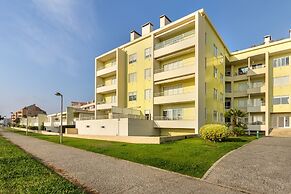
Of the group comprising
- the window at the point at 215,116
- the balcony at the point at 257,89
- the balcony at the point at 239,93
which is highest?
the balcony at the point at 257,89

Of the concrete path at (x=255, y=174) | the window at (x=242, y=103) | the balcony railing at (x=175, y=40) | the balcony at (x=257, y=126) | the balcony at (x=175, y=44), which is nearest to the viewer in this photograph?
the concrete path at (x=255, y=174)

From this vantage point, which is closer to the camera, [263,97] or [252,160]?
[252,160]

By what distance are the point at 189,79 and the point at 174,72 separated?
2.16 m

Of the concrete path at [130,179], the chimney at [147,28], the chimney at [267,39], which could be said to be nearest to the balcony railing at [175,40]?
the chimney at [147,28]

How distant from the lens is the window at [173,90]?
90.3ft

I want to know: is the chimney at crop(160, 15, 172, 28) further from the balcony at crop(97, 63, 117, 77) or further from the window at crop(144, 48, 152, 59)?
the balcony at crop(97, 63, 117, 77)

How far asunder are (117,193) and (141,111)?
24601 millimetres

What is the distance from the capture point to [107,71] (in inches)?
1427

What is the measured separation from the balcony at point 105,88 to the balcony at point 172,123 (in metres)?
10.5

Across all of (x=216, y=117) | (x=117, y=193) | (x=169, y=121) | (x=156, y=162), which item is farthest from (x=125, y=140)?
(x=216, y=117)

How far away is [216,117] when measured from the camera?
98.0 feet

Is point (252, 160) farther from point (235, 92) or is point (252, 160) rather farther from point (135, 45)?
point (235, 92)

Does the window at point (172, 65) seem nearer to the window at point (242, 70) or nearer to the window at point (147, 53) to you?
the window at point (147, 53)

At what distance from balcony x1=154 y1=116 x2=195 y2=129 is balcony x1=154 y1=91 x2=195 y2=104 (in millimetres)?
2389
